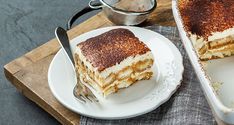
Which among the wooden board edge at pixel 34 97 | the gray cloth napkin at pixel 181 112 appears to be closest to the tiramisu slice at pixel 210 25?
the gray cloth napkin at pixel 181 112

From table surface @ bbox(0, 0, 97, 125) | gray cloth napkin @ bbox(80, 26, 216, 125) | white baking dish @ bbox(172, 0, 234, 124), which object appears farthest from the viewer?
table surface @ bbox(0, 0, 97, 125)

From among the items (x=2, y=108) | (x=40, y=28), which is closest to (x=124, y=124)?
(x=2, y=108)

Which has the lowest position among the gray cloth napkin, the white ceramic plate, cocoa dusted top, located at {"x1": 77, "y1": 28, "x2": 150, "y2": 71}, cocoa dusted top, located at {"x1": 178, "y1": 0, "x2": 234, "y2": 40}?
the gray cloth napkin

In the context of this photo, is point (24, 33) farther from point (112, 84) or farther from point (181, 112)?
point (181, 112)

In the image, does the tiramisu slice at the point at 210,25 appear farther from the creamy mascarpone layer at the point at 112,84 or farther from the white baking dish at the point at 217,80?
the creamy mascarpone layer at the point at 112,84

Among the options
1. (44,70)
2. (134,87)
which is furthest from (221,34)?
(44,70)

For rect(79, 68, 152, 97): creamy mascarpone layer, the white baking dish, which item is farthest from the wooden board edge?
the white baking dish

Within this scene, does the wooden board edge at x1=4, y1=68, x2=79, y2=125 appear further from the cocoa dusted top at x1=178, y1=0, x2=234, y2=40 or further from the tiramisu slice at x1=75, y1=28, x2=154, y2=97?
the cocoa dusted top at x1=178, y1=0, x2=234, y2=40

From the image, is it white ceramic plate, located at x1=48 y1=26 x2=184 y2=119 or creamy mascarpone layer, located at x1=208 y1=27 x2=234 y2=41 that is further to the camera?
creamy mascarpone layer, located at x1=208 y1=27 x2=234 y2=41
